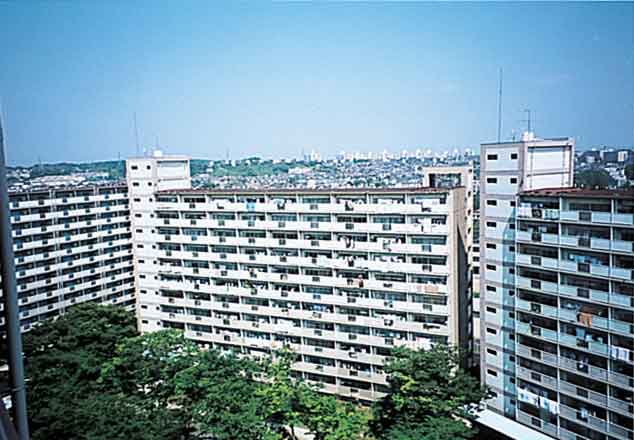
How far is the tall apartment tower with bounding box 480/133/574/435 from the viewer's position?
3.69 metres

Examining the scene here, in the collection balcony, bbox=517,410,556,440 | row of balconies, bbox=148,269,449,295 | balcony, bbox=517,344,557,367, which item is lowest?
balcony, bbox=517,410,556,440

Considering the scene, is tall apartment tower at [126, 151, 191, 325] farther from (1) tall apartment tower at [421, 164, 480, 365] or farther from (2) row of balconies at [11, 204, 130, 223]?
(1) tall apartment tower at [421, 164, 480, 365]

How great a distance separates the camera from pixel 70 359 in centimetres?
343

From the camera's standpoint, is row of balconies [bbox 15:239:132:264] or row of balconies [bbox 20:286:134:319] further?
row of balconies [bbox 15:239:132:264]

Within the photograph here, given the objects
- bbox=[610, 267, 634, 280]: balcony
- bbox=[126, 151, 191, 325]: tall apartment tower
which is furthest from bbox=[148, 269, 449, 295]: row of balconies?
bbox=[610, 267, 634, 280]: balcony

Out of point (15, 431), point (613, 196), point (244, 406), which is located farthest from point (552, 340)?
point (15, 431)

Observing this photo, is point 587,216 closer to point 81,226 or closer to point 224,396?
point 224,396

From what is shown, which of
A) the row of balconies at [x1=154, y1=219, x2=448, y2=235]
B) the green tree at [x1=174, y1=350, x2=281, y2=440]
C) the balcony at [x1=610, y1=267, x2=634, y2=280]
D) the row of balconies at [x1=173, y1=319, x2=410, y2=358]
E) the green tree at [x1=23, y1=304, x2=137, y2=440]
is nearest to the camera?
the green tree at [x1=23, y1=304, x2=137, y2=440]

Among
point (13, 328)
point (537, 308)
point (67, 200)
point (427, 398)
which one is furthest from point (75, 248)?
point (13, 328)

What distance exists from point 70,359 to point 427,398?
2.38 metres

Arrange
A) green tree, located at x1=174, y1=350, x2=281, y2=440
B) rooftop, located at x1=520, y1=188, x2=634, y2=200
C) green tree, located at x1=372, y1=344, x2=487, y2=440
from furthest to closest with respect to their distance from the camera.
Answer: green tree, located at x1=372, y1=344, x2=487, y2=440, green tree, located at x1=174, y1=350, x2=281, y2=440, rooftop, located at x1=520, y1=188, x2=634, y2=200

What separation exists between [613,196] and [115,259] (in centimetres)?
464

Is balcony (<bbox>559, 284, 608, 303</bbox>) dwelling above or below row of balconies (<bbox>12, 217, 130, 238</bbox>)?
below

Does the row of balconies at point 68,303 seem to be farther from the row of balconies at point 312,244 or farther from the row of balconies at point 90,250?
the row of balconies at point 312,244
